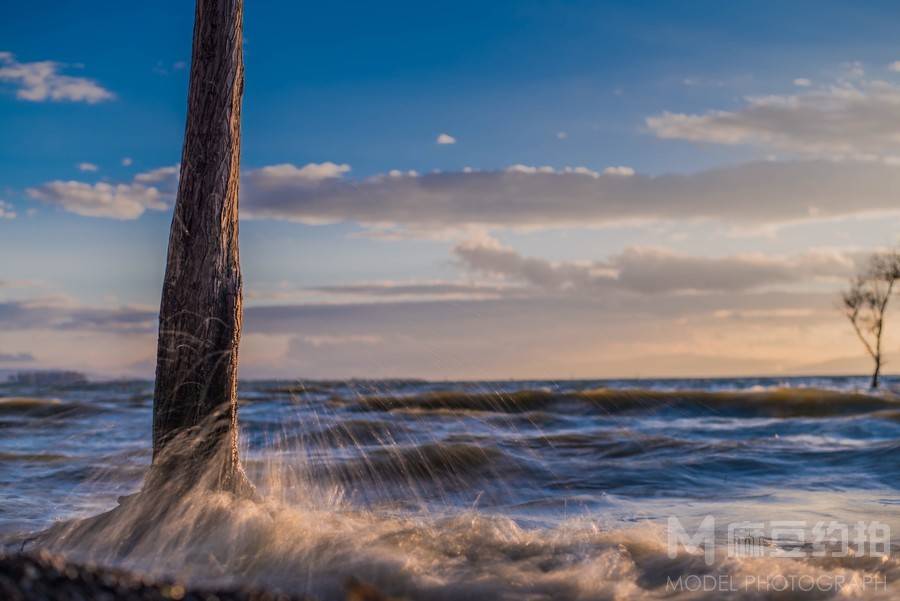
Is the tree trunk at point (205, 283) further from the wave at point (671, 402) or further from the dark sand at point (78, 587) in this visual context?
the wave at point (671, 402)

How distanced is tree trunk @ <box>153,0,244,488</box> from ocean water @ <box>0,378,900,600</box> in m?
0.47

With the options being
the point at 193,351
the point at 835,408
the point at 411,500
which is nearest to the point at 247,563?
the point at 193,351

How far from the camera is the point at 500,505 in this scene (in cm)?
806

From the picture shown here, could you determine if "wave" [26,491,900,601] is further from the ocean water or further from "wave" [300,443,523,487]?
"wave" [300,443,523,487]

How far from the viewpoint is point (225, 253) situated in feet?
18.1

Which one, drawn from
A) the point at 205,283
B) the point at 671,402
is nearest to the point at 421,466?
the point at 205,283

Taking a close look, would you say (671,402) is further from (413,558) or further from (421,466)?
(413,558)

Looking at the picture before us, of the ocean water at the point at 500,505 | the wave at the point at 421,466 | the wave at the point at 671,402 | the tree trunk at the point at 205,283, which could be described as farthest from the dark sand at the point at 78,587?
the wave at the point at 671,402

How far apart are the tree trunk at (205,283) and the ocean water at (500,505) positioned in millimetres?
473

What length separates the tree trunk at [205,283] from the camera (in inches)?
214

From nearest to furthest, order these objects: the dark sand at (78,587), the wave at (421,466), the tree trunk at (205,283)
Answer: the dark sand at (78,587) < the tree trunk at (205,283) < the wave at (421,466)

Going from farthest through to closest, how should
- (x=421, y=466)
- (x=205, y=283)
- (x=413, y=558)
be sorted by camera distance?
1. (x=421, y=466)
2. (x=205, y=283)
3. (x=413, y=558)

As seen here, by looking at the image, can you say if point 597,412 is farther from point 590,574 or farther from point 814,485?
point 590,574

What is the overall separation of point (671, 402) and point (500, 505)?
17.3 metres
